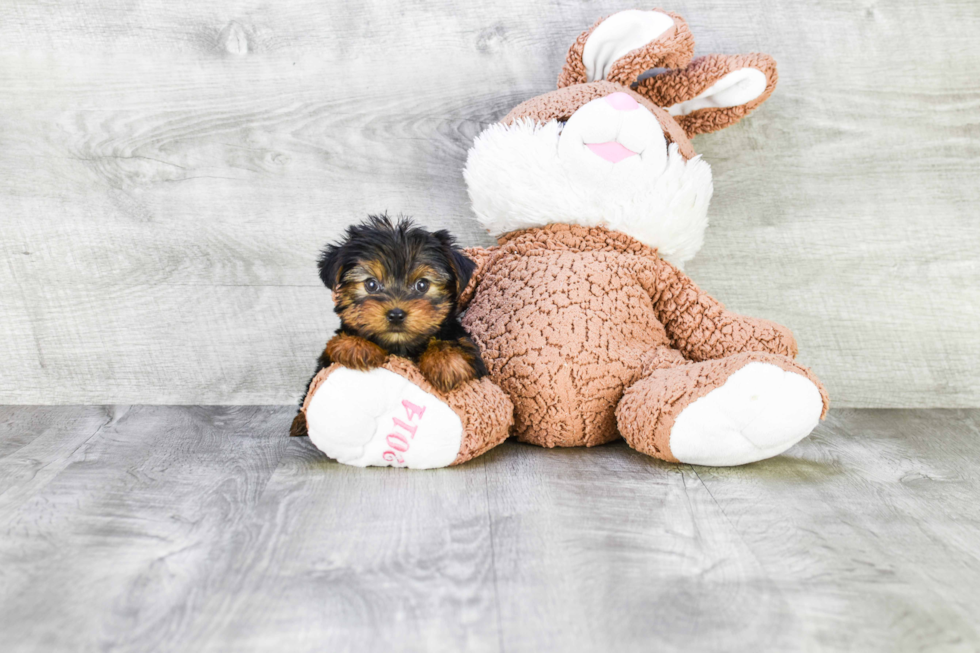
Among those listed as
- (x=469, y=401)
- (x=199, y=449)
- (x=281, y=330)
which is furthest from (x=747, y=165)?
(x=199, y=449)

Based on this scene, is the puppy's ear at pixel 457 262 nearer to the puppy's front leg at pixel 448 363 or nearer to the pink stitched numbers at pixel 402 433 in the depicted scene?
the puppy's front leg at pixel 448 363

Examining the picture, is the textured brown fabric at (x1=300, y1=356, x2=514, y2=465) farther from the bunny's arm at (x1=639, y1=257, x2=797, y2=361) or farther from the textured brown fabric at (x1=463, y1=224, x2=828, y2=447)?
the bunny's arm at (x1=639, y1=257, x2=797, y2=361)

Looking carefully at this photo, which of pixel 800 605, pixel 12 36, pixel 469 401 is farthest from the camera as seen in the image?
pixel 12 36

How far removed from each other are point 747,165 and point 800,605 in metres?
1.18

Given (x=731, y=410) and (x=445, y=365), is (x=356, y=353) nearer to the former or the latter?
(x=445, y=365)

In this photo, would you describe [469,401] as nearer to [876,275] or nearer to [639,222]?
[639,222]

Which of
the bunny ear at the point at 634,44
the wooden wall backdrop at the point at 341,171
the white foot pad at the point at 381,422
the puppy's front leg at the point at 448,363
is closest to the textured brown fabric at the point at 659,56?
the bunny ear at the point at 634,44

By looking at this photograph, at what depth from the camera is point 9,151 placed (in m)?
1.68

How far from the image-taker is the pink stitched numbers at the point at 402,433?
1.16m

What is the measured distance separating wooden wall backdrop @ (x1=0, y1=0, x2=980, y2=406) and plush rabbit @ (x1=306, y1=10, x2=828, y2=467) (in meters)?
0.26

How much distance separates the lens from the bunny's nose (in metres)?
1.37

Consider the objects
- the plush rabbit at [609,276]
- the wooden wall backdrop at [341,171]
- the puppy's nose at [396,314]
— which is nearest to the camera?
the puppy's nose at [396,314]

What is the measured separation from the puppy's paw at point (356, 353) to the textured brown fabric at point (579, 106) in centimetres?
58

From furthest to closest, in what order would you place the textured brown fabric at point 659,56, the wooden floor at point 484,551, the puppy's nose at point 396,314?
the textured brown fabric at point 659,56, the puppy's nose at point 396,314, the wooden floor at point 484,551
